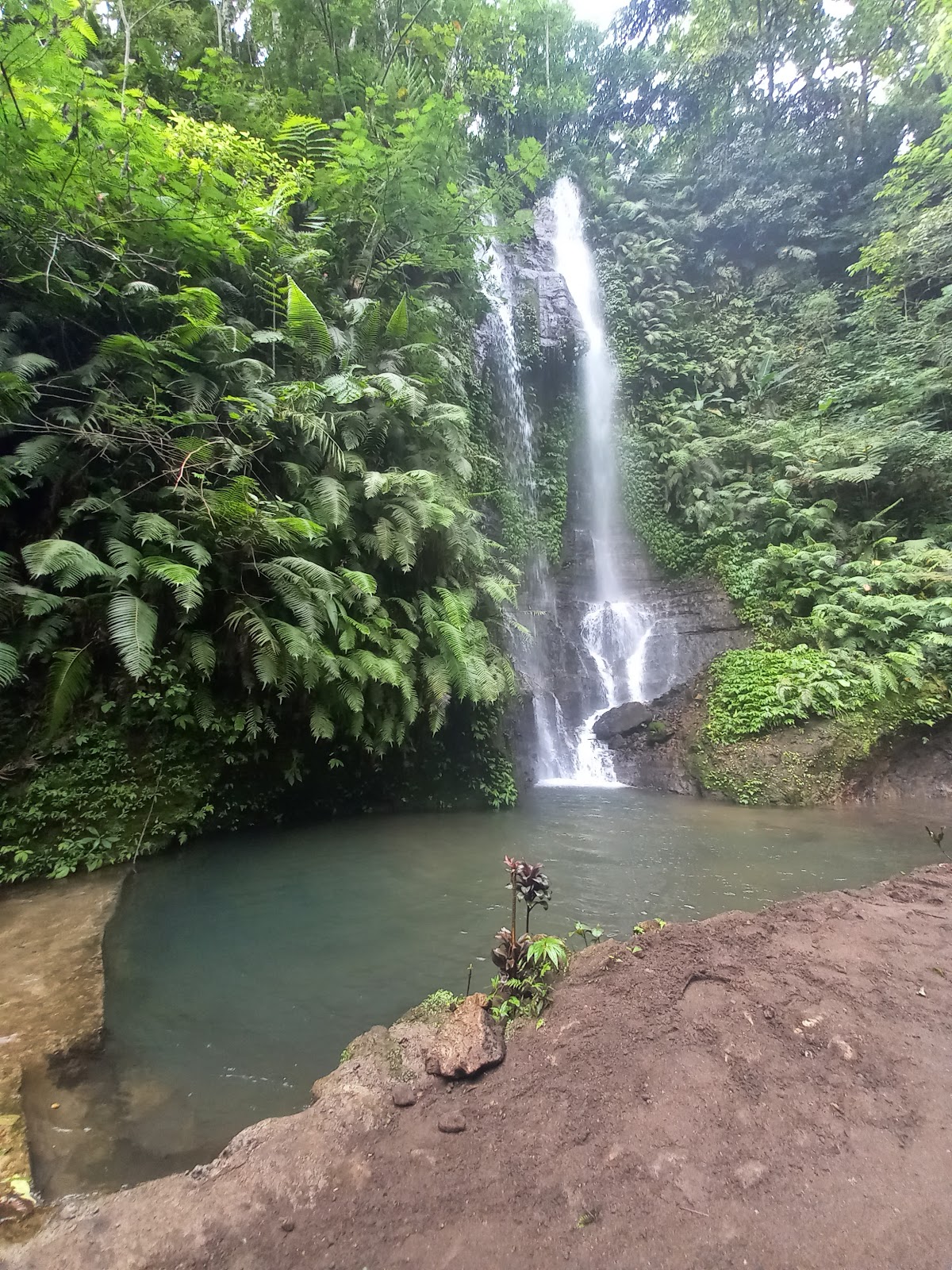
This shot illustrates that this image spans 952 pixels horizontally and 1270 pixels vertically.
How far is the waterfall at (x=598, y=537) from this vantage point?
1096 cm

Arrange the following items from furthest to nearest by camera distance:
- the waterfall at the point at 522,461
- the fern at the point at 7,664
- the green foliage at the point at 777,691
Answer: the waterfall at the point at 522,461 → the green foliage at the point at 777,691 → the fern at the point at 7,664

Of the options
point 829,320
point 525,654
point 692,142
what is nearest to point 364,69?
point 525,654

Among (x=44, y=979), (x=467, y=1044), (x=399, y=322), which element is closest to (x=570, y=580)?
(x=399, y=322)

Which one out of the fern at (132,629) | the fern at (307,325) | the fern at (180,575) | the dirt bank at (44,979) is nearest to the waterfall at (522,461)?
the fern at (307,325)

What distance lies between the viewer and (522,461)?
1366 centimetres

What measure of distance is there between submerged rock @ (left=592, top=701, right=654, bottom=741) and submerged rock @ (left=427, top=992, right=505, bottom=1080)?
8.15m

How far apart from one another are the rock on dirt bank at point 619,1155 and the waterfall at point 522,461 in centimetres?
833

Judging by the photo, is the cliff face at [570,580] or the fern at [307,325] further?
the cliff face at [570,580]

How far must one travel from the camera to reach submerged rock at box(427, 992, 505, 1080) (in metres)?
2.70

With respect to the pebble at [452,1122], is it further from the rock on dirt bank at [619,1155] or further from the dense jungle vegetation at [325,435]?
the dense jungle vegetation at [325,435]

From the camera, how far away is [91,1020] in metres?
3.09

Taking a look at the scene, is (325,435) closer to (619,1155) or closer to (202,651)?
(202,651)

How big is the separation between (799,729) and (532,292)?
11883 millimetres

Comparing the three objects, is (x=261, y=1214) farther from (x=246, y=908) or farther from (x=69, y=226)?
(x=69, y=226)
